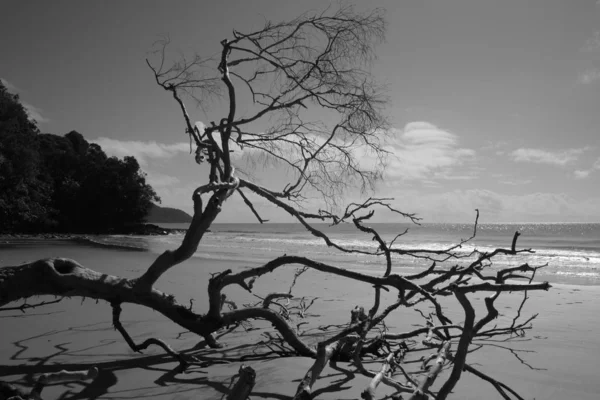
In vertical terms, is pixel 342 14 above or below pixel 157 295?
above

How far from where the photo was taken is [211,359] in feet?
12.0

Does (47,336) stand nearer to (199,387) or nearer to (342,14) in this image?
(199,387)

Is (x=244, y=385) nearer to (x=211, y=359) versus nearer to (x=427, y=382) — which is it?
(x=427, y=382)

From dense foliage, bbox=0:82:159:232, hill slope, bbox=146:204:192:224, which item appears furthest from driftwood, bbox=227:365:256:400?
hill slope, bbox=146:204:192:224

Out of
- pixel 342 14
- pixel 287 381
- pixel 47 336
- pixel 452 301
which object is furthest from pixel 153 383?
pixel 452 301

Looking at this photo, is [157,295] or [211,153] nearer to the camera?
[157,295]

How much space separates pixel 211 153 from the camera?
14.7 feet

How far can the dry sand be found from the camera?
9.98 ft

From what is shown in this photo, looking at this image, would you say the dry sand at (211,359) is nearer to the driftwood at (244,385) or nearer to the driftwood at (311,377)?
the driftwood at (311,377)

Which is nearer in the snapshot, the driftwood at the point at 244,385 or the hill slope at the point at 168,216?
the driftwood at the point at 244,385

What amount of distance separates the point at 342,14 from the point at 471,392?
345 centimetres

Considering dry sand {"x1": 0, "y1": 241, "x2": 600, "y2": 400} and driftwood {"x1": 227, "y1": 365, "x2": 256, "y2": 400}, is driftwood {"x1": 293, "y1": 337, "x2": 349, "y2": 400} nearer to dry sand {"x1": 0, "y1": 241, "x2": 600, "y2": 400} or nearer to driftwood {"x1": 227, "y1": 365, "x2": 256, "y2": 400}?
driftwood {"x1": 227, "y1": 365, "x2": 256, "y2": 400}

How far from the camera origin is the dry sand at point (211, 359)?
9.98 ft

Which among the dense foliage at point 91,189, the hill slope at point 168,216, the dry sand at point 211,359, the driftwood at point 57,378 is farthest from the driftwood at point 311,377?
the hill slope at point 168,216
